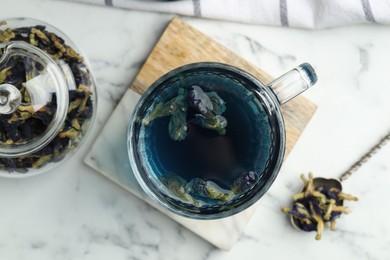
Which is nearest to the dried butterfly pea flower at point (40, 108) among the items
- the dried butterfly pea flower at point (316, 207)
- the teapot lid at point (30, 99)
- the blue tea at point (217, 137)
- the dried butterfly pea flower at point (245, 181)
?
the teapot lid at point (30, 99)

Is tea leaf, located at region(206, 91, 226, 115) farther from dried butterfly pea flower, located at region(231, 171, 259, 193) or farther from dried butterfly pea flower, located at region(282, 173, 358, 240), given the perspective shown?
dried butterfly pea flower, located at region(282, 173, 358, 240)

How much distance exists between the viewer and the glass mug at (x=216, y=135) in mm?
718

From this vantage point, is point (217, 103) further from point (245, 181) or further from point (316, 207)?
point (316, 207)

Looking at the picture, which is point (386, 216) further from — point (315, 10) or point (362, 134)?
point (315, 10)

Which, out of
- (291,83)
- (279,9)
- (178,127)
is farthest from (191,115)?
(279,9)

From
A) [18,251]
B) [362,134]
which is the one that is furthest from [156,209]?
[362,134]

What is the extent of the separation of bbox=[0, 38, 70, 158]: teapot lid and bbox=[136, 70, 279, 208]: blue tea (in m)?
0.12

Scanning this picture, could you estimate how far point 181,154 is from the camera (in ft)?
2.38

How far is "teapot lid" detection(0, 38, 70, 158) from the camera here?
72 centimetres

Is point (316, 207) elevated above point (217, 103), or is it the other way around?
point (217, 103)

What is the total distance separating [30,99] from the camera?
721 millimetres

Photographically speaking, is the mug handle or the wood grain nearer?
the mug handle

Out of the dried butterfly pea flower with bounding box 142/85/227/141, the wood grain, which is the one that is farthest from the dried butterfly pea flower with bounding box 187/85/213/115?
the wood grain

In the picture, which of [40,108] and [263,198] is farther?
[263,198]
